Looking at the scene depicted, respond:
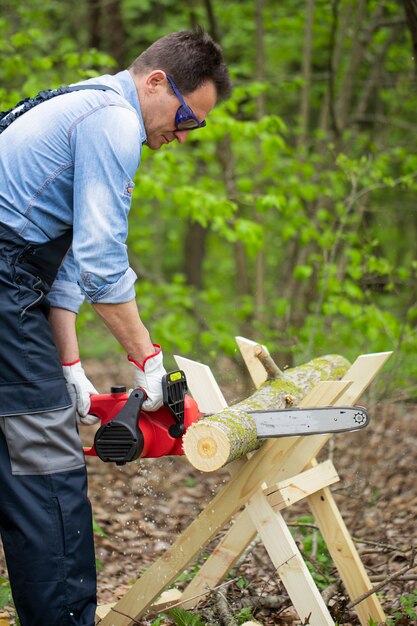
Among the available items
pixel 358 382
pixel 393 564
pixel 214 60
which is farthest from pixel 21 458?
pixel 393 564

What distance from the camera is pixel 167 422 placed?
291 centimetres

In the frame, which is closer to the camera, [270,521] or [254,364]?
[270,521]

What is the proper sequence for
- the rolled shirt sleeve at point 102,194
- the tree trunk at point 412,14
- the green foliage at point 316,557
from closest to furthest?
the rolled shirt sleeve at point 102,194
the green foliage at point 316,557
the tree trunk at point 412,14

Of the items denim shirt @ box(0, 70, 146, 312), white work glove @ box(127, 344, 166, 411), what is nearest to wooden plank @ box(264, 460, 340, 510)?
white work glove @ box(127, 344, 166, 411)

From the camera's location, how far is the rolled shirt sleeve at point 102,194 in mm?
2564

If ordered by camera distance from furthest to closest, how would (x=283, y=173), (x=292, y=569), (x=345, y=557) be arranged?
(x=283, y=173) → (x=345, y=557) → (x=292, y=569)

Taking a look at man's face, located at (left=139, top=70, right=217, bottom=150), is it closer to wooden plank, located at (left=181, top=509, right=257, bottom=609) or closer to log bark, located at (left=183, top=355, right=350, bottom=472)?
log bark, located at (left=183, top=355, right=350, bottom=472)

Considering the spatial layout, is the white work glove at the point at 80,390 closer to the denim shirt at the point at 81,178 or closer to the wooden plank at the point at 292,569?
the denim shirt at the point at 81,178

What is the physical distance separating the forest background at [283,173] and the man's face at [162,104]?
254cm

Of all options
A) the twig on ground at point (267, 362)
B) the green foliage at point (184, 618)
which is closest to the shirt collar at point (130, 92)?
the twig on ground at point (267, 362)

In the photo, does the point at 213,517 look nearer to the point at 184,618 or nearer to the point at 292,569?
the point at 292,569

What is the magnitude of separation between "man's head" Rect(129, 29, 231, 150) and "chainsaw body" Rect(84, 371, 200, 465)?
3.18ft

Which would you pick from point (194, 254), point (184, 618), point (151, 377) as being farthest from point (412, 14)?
point (194, 254)

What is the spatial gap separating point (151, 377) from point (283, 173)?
6.05m
